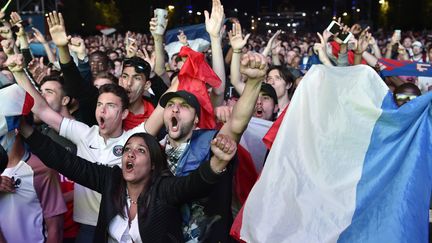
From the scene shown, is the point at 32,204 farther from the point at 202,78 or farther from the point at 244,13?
the point at 244,13

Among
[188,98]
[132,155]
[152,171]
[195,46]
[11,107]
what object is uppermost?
[11,107]

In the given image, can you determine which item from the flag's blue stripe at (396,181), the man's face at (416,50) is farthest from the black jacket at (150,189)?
the man's face at (416,50)

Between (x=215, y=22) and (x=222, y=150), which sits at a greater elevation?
(x=215, y=22)

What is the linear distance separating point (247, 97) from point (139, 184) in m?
0.76

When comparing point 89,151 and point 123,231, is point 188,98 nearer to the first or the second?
point 89,151

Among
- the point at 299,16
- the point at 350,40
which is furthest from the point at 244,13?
the point at 350,40

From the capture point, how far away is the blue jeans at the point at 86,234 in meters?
4.16

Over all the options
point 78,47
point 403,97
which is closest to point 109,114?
point 78,47

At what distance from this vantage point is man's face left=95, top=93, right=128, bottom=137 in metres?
4.32

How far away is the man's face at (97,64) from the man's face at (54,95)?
7.19 ft

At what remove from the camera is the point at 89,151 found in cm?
429

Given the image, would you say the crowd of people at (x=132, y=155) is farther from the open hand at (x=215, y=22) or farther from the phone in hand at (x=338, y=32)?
the phone in hand at (x=338, y=32)

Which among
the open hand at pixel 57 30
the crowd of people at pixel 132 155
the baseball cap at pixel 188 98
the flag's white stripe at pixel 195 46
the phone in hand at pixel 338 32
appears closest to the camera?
the crowd of people at pixel 132 155

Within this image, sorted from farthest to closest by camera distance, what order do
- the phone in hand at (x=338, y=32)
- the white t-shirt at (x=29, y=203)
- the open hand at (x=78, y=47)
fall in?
the phone in hand at (x=338, y=32), the open hand at (x=78, y=47), the white t-shirt at (x=29, y=203)
